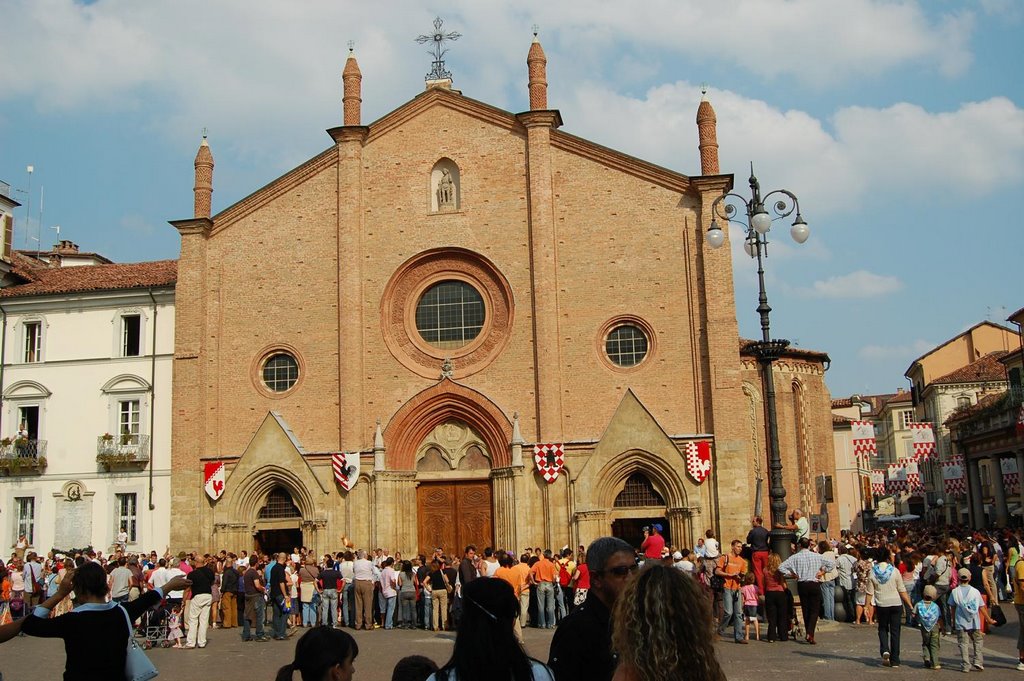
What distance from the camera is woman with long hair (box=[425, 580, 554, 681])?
4082mm

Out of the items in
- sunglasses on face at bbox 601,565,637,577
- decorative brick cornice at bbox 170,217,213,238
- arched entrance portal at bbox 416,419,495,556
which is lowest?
sunglasses on face at bbox 601,565,637,577

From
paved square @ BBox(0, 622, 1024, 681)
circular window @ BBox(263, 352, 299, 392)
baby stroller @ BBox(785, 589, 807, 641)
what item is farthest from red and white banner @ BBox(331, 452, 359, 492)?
baby stroller @ BBox(785, 589, 807, 641)

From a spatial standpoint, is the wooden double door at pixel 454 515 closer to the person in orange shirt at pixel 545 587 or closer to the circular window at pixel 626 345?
the circular window at pixel 626 345

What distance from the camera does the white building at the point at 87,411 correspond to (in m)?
30.1

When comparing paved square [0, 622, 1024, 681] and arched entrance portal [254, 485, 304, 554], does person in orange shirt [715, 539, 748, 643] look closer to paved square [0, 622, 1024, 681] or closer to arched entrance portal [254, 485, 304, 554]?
paved square [0, 622, 1024, 681]

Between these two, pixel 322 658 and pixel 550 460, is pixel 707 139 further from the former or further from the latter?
pixel 322 658

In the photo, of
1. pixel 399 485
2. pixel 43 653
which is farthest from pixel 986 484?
pixel 43 653

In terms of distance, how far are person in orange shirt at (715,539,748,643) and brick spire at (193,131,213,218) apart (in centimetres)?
1907

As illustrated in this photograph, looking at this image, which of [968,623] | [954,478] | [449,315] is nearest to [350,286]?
[449,315]

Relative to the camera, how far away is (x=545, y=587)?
20.4 meters

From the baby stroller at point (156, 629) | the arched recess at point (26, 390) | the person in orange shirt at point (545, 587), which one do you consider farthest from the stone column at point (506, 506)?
the arched recess at point (26, 390)

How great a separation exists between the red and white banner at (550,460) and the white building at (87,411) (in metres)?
11.5

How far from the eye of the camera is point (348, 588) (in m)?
22.5

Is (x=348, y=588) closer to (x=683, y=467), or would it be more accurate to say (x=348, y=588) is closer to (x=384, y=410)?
(x=384, y=410)
